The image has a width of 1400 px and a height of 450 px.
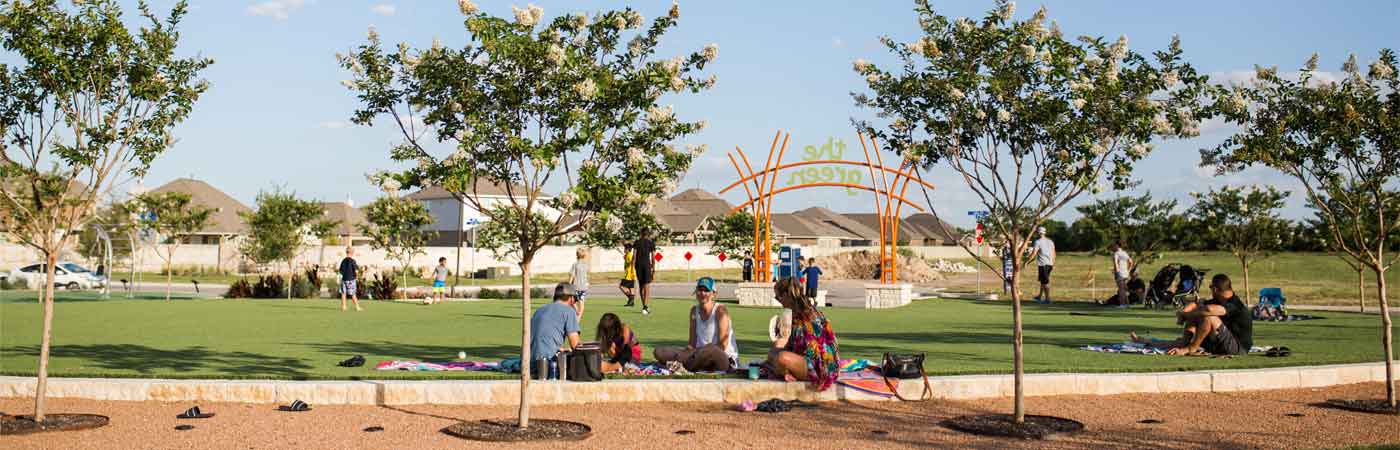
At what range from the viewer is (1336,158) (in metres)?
9.59

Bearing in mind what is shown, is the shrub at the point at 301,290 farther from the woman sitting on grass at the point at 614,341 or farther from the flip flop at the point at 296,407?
the flip flop at the point at 296,407

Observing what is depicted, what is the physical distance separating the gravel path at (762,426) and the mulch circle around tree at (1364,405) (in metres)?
0.17

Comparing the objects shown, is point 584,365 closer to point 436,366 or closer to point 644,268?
point 436,366

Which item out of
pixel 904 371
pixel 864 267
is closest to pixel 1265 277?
pixel 864 267

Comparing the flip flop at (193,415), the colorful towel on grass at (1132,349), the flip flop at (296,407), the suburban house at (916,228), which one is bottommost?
the flip flop at (193,415)

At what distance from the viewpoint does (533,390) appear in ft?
31.4

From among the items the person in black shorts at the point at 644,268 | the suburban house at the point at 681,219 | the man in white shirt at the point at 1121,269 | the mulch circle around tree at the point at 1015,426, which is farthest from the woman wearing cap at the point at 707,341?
the suburban house at the point at 681,219

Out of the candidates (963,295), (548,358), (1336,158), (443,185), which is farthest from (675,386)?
(963,295)

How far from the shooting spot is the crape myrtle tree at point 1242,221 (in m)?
24.1

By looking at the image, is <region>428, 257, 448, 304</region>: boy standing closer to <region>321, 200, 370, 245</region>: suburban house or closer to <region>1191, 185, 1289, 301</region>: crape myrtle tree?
<region>1191, 185, 1289, 301</region>: crape myrtle tree

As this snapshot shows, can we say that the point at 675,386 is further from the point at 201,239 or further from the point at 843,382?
the point at 201,239

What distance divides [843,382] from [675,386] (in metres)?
1.46

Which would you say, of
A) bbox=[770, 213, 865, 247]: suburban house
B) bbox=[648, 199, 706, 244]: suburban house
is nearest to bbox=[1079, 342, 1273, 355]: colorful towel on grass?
bbox=[648, 199, 706, 244]: suburban house

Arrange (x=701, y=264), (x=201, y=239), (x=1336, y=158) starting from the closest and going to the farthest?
1. (x=1336, y=158)
2. (x=201, y=239)
3. (x=701, y=264)
